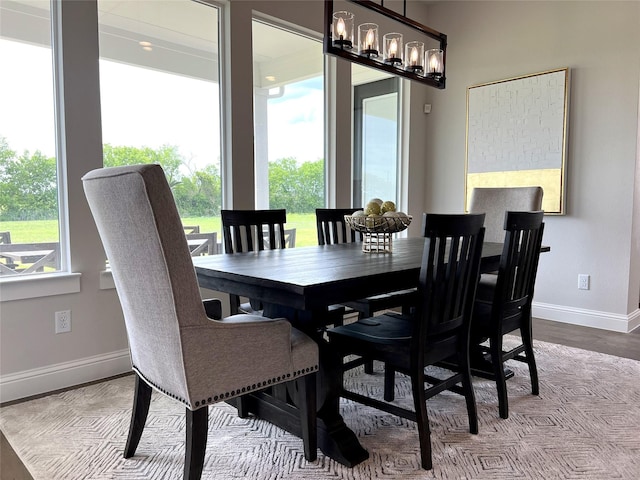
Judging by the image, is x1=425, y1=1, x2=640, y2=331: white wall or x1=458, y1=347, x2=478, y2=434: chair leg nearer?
x1=458, y1=347, x2=478, y2=434: chair leg

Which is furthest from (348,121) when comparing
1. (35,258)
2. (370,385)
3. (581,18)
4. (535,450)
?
Result: (535,450)

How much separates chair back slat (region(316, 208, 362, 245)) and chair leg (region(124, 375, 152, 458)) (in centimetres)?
167

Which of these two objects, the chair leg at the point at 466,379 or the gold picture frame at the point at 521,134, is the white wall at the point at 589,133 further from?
the chair leg at the point at 466,379

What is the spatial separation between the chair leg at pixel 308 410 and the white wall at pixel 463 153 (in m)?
1.58

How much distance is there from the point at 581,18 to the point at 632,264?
2.13 m

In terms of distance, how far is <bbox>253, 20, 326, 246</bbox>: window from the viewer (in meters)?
3.80

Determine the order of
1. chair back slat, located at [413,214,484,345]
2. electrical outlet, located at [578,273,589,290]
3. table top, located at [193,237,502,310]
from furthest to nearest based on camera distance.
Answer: electrical outlet, located at [578,273,589,290]
chair back slat, located at [413,214,484,345]
table top, located at [193,237,502,310]

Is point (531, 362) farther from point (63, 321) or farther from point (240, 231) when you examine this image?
point (63, 321)

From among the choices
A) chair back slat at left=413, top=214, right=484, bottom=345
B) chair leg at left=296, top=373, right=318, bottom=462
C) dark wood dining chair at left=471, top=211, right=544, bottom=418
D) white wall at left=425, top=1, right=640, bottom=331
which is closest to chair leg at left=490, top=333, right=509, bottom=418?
dark wood dining chair at left=471, top=211, right=544, bottom=418

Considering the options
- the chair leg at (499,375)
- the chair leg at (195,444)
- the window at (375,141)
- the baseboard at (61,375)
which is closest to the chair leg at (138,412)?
the chair leg at (195,444)

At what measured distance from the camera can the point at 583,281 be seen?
13.7 ft

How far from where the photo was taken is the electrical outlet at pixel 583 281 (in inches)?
163

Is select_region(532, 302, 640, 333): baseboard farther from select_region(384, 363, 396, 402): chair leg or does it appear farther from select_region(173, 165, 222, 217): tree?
select_region(173, 165, 222, 217): tree

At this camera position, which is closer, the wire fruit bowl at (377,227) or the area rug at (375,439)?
the area rug at (375,439)
